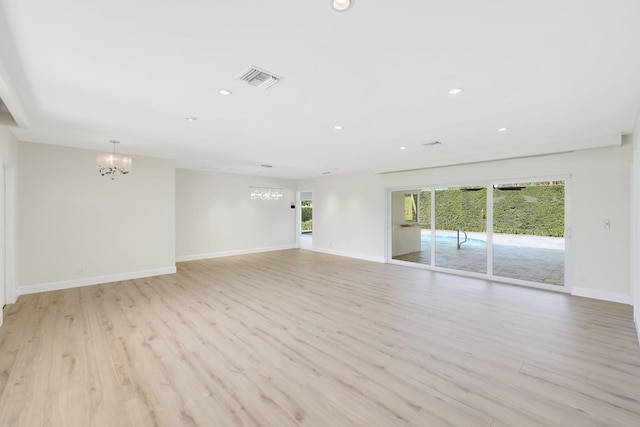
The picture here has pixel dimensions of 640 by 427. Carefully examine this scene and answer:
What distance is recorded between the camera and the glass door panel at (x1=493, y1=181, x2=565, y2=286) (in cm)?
504

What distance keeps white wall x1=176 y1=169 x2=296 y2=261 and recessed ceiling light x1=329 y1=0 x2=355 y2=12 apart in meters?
7.33

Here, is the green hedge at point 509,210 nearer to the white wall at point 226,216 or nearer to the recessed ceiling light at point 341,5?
the white wall at point 226,216

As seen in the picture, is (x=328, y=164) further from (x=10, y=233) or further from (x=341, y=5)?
(x=10, y=233)

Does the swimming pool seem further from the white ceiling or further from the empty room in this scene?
the white ceiling

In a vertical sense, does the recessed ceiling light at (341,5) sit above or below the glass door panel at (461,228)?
above

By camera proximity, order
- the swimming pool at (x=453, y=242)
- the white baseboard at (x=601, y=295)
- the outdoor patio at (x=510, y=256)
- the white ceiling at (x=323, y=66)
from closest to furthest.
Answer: the white ceiling at (x=323, y=66) → the white baseboard at (x=601, y=295) → the outdoor patio at (x=510, y=256) → the swimming pool at (x=453, y=242)

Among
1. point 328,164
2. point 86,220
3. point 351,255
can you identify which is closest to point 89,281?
point 86,220

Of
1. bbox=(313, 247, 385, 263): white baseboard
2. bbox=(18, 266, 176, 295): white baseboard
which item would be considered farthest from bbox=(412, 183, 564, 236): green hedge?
bbox=(18, 266, 176, 295): white baseboard

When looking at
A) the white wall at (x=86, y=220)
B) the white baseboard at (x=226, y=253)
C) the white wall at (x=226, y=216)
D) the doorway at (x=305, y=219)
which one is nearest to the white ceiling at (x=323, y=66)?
the white wall at (x=86, y=220)

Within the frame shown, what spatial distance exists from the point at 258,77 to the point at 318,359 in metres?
2.71

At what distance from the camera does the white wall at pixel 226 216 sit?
7758mm

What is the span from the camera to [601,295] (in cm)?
435

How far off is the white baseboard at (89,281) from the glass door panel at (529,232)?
23.9 feet

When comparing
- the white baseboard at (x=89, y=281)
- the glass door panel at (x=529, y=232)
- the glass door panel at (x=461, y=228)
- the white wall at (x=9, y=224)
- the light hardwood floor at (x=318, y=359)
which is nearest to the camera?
the light hardwood floor at (x=318, y=359)
